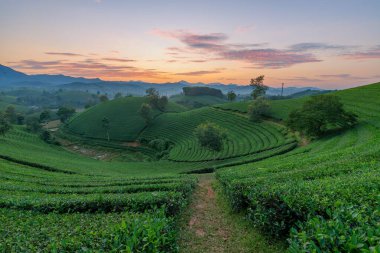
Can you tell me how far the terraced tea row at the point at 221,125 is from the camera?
5750 centimetres

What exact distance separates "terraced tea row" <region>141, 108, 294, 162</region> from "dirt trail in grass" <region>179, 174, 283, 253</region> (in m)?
38.3

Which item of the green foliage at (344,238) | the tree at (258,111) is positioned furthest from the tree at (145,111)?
the green foliage at (344,238)

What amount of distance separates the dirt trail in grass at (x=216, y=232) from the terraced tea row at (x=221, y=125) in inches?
1509

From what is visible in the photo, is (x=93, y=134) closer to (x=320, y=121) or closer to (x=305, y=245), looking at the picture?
(x=320, y=121)

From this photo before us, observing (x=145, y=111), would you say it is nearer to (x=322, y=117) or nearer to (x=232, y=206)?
(x=322, y=117)

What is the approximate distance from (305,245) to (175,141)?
8110 cm

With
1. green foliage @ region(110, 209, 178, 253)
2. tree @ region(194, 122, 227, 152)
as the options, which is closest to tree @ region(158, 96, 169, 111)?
tree @ region(194, 122, 227, 152)

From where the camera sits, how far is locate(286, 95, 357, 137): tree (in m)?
43.3

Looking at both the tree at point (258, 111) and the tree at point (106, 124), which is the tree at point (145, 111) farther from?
the tree at point (258, 111)

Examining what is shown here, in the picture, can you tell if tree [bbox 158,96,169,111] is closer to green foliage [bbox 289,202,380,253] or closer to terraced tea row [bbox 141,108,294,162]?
terraced tea row [bbox 141,108,294,162]

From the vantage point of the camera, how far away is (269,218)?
433 inches

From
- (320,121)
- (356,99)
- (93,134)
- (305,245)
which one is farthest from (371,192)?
(93,134)

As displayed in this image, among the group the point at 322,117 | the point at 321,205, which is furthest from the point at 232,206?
the point at 322,117

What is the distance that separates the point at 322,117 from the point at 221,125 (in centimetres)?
4119
